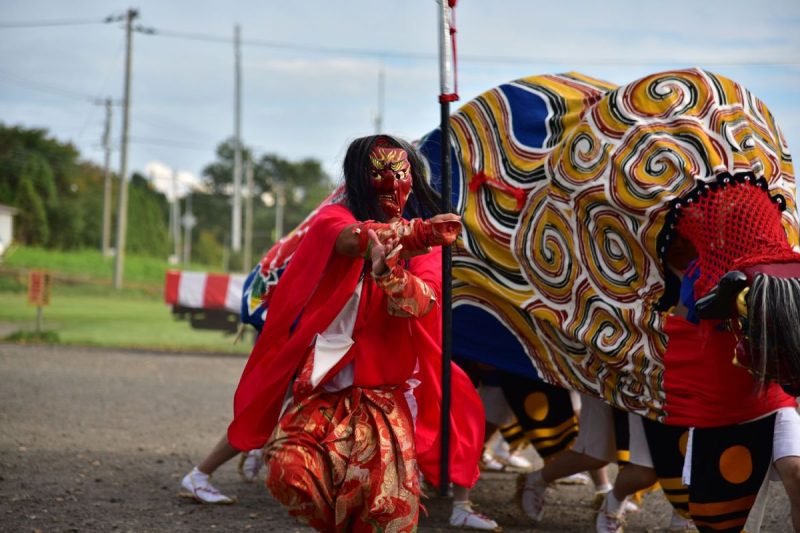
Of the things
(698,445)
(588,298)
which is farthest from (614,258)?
(698,445)

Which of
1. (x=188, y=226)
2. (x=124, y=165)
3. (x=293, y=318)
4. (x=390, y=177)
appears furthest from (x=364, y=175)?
(x=188, y=226)

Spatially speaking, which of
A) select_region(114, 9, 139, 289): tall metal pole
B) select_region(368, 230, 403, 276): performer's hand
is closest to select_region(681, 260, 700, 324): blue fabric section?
select_region(368, 230, 403, 276): performer's hand

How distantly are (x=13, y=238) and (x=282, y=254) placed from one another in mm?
41532

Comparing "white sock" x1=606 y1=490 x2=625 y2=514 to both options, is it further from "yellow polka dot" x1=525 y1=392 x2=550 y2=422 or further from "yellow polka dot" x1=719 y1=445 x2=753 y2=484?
"yellow polka dot" x1=719 y1=445 x2=753 y2=484

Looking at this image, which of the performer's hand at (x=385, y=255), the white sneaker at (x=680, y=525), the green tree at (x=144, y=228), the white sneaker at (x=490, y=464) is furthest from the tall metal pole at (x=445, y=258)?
the green tree at (x=144, y=228)

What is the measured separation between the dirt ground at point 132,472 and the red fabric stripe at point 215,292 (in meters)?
3.19

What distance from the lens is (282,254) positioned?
6086mm

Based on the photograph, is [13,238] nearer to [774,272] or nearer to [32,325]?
[32,325]

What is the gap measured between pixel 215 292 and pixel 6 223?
3332 cm

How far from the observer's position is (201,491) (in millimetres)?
5898

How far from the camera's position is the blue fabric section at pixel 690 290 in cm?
419

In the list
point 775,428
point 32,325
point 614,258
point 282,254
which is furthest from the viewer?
point 32,325

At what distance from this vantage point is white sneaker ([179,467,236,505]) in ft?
19.3

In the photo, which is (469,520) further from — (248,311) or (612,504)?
(248,311)
